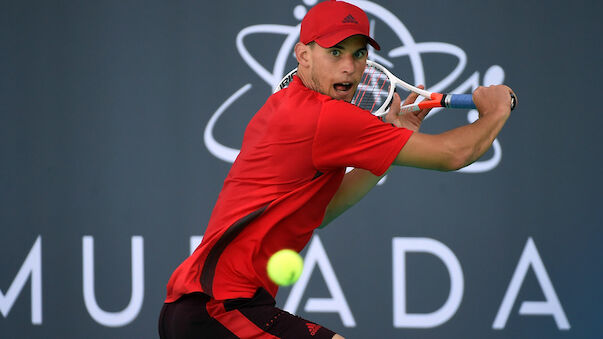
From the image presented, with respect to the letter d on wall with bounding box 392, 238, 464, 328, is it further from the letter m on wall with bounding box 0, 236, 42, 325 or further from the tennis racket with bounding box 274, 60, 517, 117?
the letter m on wall with bounding box 0, 236, 42, 325

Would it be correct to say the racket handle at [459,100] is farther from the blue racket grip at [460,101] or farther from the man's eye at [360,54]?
the man's eye at [360,54]

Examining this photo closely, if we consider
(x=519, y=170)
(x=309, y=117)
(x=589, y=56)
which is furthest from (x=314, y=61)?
(x=589, y=56)

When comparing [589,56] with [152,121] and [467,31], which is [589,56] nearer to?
[467,31]

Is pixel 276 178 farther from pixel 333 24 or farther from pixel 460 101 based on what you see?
pixel 460 101

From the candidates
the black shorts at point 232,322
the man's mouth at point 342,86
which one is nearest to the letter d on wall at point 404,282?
the man's mouth at point 342,86

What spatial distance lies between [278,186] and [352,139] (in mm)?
246

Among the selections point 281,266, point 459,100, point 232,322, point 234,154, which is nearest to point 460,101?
point 459,100

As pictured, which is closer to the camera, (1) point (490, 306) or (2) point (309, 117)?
(2) point (309, 117)

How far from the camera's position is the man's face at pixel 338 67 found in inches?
77.4

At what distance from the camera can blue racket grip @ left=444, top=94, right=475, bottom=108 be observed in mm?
1979

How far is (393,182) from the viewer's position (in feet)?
12.1

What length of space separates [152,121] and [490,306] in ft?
7.25

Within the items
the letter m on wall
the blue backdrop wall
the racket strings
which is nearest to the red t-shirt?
the racket strings

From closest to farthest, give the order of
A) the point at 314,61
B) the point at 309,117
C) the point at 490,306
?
the point at 309,117, the point at 314,61, the point at 490,306
